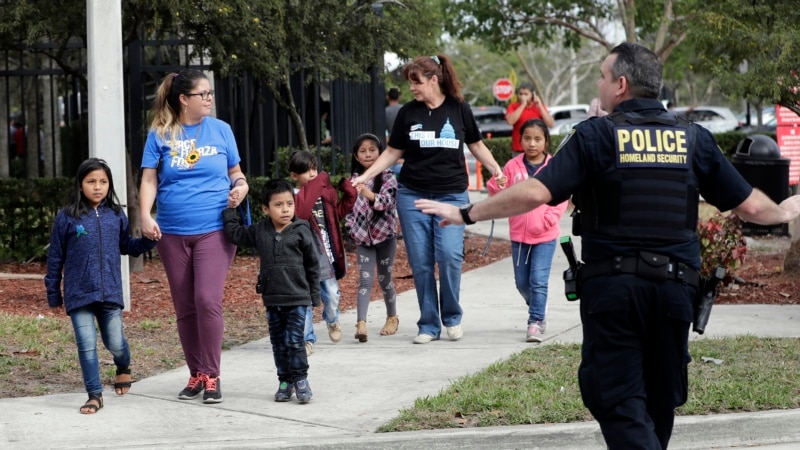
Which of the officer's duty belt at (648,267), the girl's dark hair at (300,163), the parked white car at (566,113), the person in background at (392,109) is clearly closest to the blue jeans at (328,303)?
the girl's dark hair at (300,163)

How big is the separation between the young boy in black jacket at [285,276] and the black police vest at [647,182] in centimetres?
253

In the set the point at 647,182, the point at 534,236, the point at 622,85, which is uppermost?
the point at 622,85

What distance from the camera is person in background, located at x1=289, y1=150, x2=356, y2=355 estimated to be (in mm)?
7777

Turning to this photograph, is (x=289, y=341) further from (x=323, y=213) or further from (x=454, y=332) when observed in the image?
(x=454, y=332)

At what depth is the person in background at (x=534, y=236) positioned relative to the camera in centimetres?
836

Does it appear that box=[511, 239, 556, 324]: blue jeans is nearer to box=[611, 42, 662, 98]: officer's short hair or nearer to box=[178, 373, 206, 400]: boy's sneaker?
box=[178, 373, 206, 400]: boy's sneaker

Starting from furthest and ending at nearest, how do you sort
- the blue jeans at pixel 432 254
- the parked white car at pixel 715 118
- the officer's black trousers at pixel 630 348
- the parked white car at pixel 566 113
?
the parked white car at pixel 566 113, the parked white car at pixel 715 118, the blue jeans at pixel 432 254, the officer's black trousers at pixel 630 348

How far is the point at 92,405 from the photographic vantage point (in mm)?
6500

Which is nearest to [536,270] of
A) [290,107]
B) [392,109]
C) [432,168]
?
[432,168]

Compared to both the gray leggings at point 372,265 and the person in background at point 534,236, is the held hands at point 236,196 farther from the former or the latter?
the person in background at point 534,236

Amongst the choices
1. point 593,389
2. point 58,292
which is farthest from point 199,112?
point 593,389

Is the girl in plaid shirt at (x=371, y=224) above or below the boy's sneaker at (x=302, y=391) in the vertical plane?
above

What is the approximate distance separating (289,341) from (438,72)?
243cm

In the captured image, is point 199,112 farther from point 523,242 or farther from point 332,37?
point 332,37
